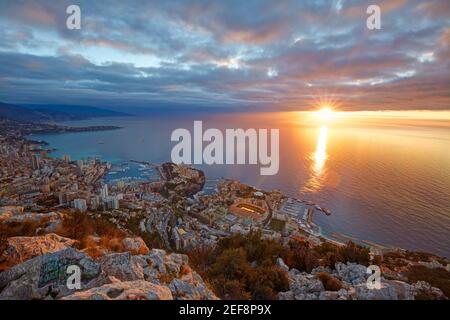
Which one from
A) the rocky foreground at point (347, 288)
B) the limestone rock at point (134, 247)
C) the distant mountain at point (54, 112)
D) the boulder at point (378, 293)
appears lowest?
the rocky foreground at point (347, 288)

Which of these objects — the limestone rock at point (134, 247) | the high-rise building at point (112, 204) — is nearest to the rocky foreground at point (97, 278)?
the limestone rock at point (134, 247)

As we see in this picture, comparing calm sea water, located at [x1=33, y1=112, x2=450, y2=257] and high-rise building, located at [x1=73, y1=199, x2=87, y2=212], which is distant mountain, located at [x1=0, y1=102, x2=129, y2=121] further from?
high-rise building, located at [x1=73, y1=199, x2=87, y2=212]

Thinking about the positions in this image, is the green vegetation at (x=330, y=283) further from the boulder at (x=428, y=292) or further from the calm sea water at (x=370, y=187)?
the calm sea water at (x=370, y=187)

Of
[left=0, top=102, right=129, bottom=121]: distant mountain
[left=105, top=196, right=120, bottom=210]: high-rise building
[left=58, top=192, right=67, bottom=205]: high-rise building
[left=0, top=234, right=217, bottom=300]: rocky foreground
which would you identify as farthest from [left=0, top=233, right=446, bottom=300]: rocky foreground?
[left=0, top=102, right=129, bottom=121]: distant mountain
